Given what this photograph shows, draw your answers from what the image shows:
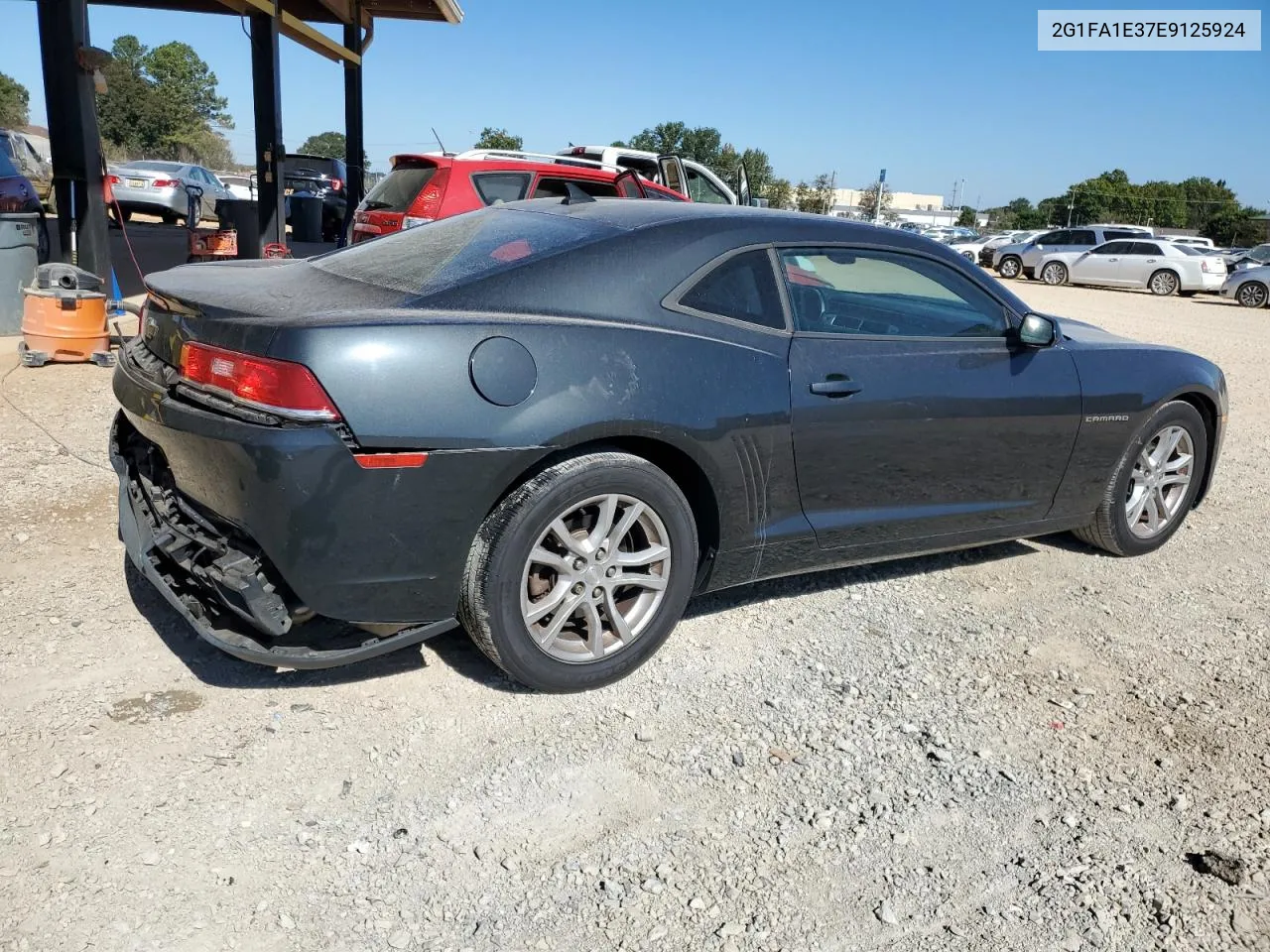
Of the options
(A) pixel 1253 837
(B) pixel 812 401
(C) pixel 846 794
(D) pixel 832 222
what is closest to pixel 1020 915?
(C) pixel 846 794

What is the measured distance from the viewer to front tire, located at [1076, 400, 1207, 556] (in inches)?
184

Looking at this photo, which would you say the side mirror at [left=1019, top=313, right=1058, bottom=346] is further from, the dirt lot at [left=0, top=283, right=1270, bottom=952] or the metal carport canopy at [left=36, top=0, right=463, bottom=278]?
the metal carport canopy at [left=36, top=0, right=463, bottom=278]

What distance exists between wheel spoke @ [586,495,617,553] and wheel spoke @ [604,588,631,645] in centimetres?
16

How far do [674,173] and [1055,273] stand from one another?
18964 millimetres

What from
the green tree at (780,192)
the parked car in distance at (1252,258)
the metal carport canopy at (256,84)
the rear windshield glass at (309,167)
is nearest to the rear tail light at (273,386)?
the metal carport canopy at (256,84)

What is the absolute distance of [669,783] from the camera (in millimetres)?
2889

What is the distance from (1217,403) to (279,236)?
39.5 ft

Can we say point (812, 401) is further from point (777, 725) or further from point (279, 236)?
point (279, 236)

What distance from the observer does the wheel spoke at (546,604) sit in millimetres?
3154

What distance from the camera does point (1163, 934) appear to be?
240 cm

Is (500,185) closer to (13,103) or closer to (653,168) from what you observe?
(653,168)

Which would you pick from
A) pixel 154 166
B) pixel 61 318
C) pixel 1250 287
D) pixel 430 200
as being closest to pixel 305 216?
pixel 154 166

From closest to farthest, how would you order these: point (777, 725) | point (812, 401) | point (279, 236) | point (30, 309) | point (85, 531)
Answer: point (777, 725), point (812, 401), point (85, 531), point (30, 309), point (279, 236)

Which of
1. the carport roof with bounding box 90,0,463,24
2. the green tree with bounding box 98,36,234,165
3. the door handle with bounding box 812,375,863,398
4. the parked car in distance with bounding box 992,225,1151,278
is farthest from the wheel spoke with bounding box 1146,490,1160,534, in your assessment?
the green tree with bounding box 98,36,234,165
